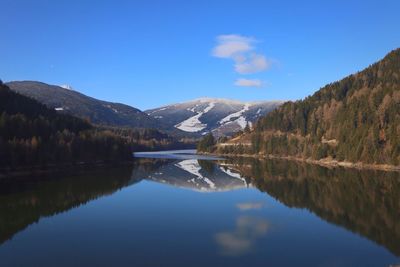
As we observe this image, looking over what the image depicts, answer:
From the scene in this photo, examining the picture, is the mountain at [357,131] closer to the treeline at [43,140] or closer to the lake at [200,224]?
the lake at [200,224]

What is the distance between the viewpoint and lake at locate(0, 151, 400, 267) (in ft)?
103

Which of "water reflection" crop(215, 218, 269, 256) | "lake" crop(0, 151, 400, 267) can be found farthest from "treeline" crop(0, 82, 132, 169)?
"water reflection" crop(215, 218, 269, 256)

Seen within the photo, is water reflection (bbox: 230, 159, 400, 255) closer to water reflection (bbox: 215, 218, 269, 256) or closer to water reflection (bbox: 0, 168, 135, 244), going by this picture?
water reflection (bbox: 215, 218, 269, 256)

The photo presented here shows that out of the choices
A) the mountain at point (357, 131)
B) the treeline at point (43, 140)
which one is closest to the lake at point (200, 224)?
the treeline at point (43, 140)

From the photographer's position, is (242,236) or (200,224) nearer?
(242,236)

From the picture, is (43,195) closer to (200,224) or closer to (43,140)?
(200,224)

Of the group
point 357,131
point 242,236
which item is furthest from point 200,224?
point 357,131

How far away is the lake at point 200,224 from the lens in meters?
31.3

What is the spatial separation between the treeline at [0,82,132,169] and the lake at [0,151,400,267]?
68.2 ft

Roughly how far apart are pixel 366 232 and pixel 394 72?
17083 cm

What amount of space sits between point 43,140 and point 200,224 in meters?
83.9

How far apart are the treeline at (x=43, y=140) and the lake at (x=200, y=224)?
20799 mm

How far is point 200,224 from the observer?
44375mm

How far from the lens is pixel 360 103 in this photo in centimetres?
15362
